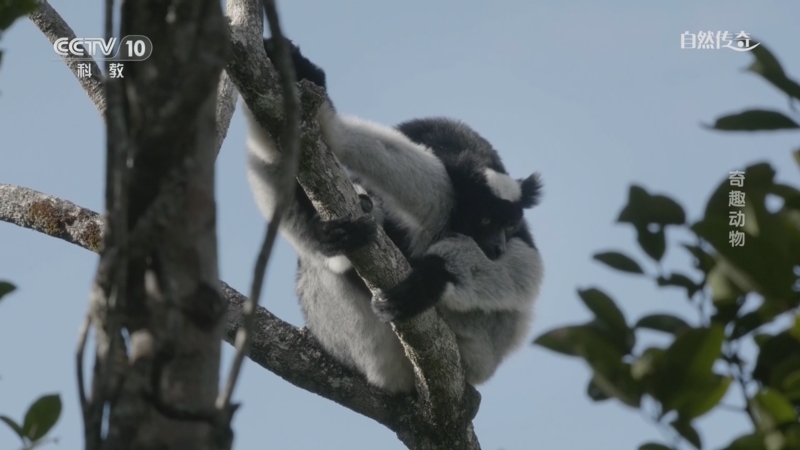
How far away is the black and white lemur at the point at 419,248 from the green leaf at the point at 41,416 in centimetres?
332

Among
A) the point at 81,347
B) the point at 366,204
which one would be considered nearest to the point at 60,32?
the point at 366,204

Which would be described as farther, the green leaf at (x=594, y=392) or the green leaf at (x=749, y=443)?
the green leaf at (x=594, y=392)

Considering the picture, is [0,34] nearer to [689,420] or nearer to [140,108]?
[140,108]

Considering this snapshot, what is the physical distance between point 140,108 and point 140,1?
1.01 ft

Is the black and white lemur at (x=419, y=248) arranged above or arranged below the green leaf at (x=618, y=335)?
above

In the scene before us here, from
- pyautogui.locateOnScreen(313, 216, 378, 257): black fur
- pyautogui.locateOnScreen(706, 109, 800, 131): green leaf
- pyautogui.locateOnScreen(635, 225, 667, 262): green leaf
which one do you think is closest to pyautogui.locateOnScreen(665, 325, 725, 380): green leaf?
pyautogui.locateOnScreen(635, 225, 667, 262): green leaf

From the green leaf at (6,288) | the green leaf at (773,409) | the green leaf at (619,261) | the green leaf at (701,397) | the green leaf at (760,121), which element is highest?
the green leaf at (6,288)

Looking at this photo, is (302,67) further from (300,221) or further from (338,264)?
(338,264)

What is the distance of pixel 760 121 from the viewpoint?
7.55 ft

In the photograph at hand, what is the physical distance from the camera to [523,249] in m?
7.48

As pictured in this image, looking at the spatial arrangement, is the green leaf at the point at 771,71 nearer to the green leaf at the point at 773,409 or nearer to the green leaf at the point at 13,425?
the green leaf at the point at 773,409

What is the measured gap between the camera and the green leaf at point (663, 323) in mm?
2150

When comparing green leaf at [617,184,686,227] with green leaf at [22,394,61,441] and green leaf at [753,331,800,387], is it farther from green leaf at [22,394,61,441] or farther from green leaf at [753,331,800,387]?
green leaf at [22,394,61,441]

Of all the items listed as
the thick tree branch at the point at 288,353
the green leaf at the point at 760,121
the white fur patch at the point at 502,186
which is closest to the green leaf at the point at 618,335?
the green leaf at the point at 760,121
